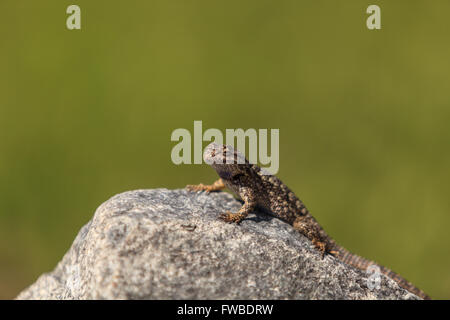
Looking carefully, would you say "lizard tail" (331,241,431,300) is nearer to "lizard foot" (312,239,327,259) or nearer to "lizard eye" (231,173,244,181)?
"lizard foot" (312,239,327,259)

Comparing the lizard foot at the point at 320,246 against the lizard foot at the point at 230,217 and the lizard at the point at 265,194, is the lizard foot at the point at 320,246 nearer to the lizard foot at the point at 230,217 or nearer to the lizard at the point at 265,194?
the lizard at the point at 265,194

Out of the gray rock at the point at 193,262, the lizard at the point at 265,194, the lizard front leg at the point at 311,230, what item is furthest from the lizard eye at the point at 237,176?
the lizard front leg at the point at 311,230

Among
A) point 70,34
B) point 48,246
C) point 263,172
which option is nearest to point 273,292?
point 263,172

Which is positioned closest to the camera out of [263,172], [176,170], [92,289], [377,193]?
[92,289]

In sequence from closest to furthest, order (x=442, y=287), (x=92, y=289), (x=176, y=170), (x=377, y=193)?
(x=92, y=289) < (x=442, y=287) < (x=377, y=193) < (x=176, y=170)

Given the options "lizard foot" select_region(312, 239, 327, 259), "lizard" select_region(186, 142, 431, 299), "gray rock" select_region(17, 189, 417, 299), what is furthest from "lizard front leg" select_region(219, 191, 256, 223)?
"lizard foot" select_region(312, 239, 327, 259)
